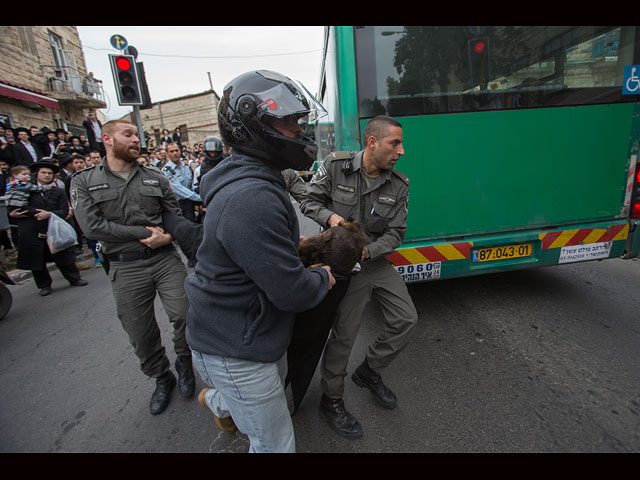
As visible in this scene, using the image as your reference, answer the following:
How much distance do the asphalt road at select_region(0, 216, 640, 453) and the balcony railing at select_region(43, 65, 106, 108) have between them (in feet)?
53.6

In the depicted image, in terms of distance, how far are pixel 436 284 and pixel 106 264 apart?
11.5 feet

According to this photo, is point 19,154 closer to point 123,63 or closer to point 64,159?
point 64,159

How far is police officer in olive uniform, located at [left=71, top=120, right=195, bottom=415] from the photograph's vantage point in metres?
2.36

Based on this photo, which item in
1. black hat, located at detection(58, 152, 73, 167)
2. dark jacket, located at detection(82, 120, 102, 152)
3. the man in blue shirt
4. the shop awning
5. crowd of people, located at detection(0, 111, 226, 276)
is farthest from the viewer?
the shop awning

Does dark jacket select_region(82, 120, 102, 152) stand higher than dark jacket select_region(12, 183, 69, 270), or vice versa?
dark jacket select_region(82, 120, 102, 152)

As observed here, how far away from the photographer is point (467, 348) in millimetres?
2855

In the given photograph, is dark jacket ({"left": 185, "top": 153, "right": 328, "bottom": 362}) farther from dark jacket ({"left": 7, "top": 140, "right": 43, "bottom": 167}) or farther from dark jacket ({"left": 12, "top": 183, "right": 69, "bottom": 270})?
dark jacket ({"left": 7, "top": 140, "right": 43, "bottom": 167})

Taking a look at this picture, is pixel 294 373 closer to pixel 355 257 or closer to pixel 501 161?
pixel 355 257

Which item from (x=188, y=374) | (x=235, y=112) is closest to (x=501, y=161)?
(x=235, y=112)

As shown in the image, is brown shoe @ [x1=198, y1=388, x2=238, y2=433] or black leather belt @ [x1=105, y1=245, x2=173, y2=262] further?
black leather belt @ [x1=105, y1=245, x2=173, y2=262]

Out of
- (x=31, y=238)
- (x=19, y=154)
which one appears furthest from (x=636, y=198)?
(x=19, y=154)

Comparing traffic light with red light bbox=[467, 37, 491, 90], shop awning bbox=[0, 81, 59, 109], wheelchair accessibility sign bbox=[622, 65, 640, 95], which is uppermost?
shop awning bbox=[0, 81, 59, 109]

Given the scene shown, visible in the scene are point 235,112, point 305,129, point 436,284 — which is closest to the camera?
point 235,112

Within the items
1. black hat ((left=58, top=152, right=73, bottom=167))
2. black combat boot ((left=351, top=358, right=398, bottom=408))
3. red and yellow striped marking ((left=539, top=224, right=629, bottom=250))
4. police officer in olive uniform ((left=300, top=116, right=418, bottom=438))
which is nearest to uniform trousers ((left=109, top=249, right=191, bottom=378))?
police officer in olive uniform ((left=300, top=116, right=418, bottom=438))
